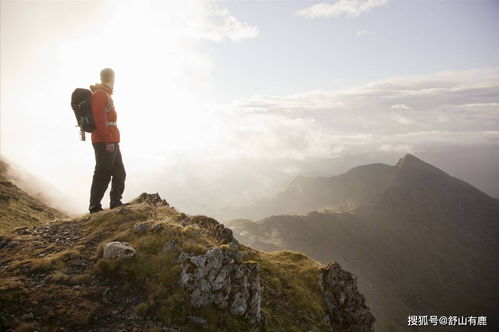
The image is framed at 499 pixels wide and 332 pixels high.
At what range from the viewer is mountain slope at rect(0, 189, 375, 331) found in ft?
33.9

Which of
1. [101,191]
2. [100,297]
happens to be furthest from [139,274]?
[101,191]

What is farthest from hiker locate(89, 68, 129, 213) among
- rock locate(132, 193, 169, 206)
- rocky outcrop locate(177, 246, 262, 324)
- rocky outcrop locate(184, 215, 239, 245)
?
rocky outcrop locate(177, 246, 262, 324)

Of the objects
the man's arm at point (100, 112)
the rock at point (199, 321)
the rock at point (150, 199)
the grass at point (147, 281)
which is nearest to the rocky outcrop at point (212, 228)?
the grass at point (147, 281)

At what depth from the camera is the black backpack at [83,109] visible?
14648 millimetres

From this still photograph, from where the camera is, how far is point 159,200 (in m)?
21.9

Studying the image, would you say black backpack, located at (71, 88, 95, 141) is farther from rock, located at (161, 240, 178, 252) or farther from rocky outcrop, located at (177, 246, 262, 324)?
rocky outcrop, located at (177, 246, 262, 324)

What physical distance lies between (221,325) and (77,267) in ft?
20.2

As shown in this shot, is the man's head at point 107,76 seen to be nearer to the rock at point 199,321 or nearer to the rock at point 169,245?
the rock at point 169,245

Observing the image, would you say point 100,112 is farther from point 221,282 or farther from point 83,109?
point 221,282

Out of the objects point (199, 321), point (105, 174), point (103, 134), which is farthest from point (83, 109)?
point (199, 321)

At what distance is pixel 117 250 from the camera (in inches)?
508

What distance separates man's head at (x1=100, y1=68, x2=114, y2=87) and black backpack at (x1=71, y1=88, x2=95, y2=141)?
967 mm

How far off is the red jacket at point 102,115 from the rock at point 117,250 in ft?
16.6

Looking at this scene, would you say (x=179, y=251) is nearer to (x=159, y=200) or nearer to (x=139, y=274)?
(x=139, y=274)
